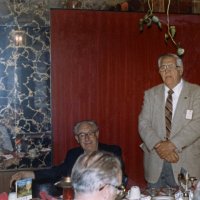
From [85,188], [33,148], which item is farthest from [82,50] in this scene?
[85,188]

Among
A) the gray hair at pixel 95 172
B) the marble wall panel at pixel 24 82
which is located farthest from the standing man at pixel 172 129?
the gray hair at pixel 95 172

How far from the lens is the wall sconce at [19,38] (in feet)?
15.3

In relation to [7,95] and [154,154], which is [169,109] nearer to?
[154,154]

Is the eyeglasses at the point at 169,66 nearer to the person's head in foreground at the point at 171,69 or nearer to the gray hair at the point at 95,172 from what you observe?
the person's head in foreground at the point at 171,69

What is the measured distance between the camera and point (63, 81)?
191 inches

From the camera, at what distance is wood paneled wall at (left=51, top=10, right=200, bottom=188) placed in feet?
15.9

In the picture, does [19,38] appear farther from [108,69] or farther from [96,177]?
[96,177]

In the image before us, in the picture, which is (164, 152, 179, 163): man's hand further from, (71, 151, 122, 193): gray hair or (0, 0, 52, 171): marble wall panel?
(71, 151, 122, 193): gray hair

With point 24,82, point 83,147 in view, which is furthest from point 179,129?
point 24,82

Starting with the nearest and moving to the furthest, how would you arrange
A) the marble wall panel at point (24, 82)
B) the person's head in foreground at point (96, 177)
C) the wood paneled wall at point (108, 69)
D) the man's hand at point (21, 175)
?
1. the person's head in foreground at point (96, 177)
2. the man's hand at point (21, 175)
3. the marble wall panel at point (24, 82)
4. the wood paneled wall at point (108, 69)

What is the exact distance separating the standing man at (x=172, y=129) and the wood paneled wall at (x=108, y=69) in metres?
1.14

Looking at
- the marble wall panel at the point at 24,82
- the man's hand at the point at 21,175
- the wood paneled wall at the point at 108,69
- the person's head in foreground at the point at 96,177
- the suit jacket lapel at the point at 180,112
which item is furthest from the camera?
the wood paneled wall at the point at 108,69

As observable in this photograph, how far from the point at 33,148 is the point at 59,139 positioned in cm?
30

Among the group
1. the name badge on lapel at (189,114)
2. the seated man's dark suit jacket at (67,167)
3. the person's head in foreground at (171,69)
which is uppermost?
the person's head in foreground at (171,69)
